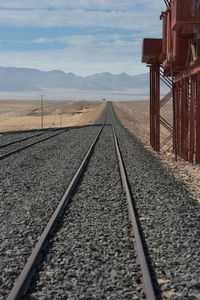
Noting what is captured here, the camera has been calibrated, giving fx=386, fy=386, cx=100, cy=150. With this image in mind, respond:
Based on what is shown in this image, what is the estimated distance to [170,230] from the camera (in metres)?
6.70

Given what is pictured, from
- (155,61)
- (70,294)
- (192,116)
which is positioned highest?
(155,61)

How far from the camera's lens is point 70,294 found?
4.45 metres

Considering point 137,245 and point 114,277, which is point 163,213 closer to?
point 137,245

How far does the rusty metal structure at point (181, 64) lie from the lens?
13.5 metres

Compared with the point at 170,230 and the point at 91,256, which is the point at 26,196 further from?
the point at 91,256

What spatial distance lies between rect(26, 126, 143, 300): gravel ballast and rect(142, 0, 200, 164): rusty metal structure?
23.5ft

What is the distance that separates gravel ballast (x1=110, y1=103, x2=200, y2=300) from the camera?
15.7 feet

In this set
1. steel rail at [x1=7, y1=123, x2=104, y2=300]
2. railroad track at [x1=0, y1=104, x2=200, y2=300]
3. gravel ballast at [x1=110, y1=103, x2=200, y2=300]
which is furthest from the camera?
gravel ballast at [x1=110, y1=103, x2=200, y2=300]

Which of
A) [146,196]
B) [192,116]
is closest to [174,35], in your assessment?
[192,116]

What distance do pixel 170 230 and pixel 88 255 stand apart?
1786mm

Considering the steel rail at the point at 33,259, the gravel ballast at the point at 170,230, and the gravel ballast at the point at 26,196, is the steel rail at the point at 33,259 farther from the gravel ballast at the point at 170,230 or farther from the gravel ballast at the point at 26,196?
the gravel ballast at the point at 170,230

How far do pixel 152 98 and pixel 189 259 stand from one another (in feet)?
52.6

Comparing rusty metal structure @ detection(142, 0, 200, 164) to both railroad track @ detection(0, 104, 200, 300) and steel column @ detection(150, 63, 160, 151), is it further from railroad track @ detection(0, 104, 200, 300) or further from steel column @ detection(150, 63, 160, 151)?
railroad track @ detection(0, 104, 200, 300)

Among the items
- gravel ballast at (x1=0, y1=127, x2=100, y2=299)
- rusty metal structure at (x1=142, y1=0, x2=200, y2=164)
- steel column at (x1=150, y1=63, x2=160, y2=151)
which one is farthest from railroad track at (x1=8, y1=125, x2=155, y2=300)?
steel column at (x1=150, y1=63, x2=160, y2=151)
